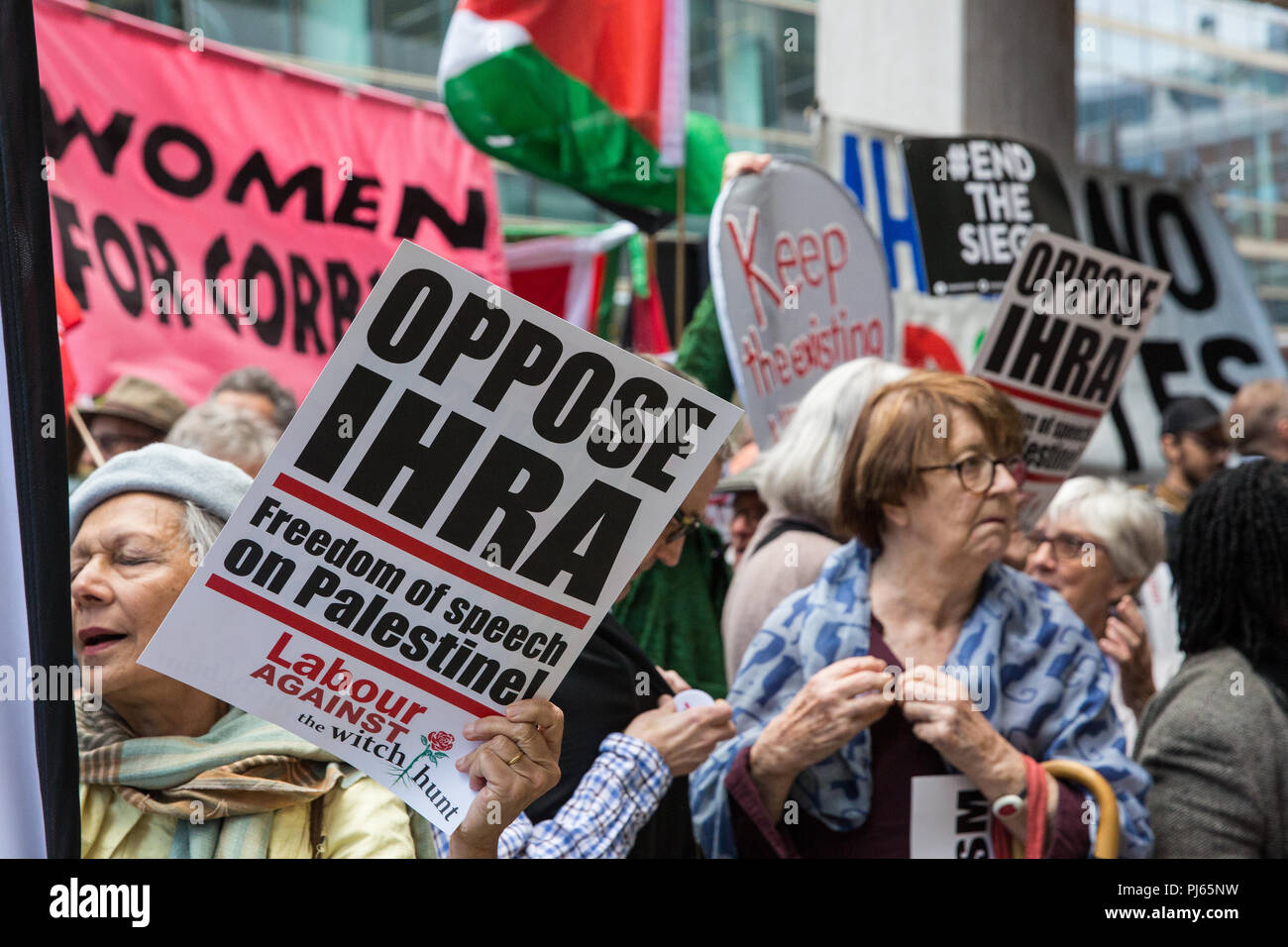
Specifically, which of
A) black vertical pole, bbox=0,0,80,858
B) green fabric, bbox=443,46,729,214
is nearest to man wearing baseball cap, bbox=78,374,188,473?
green fabric, bbox=443,46,729,214

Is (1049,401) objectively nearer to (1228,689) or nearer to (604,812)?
(1228,689)

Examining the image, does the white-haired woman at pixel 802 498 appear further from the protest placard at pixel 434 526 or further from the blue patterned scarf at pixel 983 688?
the protest placard at pixel 434 526

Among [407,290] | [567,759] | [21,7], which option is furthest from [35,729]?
[567,759]

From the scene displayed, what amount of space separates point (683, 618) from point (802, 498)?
1.13 feet

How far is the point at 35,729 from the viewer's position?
1.51 metres

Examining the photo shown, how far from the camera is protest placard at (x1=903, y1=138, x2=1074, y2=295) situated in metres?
4.14

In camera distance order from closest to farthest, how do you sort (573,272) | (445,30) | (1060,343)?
(1060,343) → (573,272) → (445,30)

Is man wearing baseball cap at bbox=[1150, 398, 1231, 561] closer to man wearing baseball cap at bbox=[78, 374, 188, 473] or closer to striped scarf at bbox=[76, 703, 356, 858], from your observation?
man wearing baseball cap at bbox=[78, 374, 188, 473]

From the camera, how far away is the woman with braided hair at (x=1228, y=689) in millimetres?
2525

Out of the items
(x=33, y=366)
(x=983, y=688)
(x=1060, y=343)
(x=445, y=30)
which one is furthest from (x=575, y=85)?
(x=445, y=30)

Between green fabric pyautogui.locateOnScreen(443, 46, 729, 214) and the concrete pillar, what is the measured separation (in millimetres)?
1546

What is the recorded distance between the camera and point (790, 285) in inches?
144

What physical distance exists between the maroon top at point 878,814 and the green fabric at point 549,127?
255 cm

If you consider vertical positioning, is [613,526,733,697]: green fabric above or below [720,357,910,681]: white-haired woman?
below
